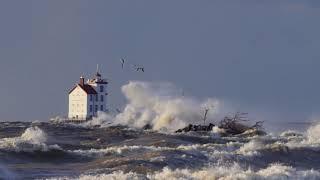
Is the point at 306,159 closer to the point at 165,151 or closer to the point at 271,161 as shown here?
the point at 271,161

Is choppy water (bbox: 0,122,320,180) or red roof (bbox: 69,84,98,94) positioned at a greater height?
red roof (bbox: 69,84,98,94)

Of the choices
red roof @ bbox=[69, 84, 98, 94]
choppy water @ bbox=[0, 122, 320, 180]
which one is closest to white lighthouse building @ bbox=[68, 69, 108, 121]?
red roof @ bbox=[69, 84, 98, 94]

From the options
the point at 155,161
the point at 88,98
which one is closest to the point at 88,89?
the point at 88,98

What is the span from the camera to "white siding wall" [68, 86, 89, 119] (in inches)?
4139

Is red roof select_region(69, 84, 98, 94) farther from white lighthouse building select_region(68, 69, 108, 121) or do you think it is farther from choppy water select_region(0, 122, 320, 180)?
choppy water select_region(0, 122, 320, 180)

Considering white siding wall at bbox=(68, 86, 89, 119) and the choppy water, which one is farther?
white siding wall at bbox=(68, 86, 89, 119)

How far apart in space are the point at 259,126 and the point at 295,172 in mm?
47771

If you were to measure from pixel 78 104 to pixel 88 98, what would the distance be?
13.5 ft

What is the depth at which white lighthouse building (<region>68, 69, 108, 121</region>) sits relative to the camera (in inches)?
4139

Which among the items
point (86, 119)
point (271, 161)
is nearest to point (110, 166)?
point (271, 161)

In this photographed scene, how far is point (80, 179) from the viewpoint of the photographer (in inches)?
966

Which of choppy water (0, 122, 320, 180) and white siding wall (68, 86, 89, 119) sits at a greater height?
white siding wall (68, 86, 89, 119)

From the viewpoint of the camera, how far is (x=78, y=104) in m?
108

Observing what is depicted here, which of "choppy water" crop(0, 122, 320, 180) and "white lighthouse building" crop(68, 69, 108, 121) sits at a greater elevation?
"white lighthouse building" crop(68, 69, 108, 121)
